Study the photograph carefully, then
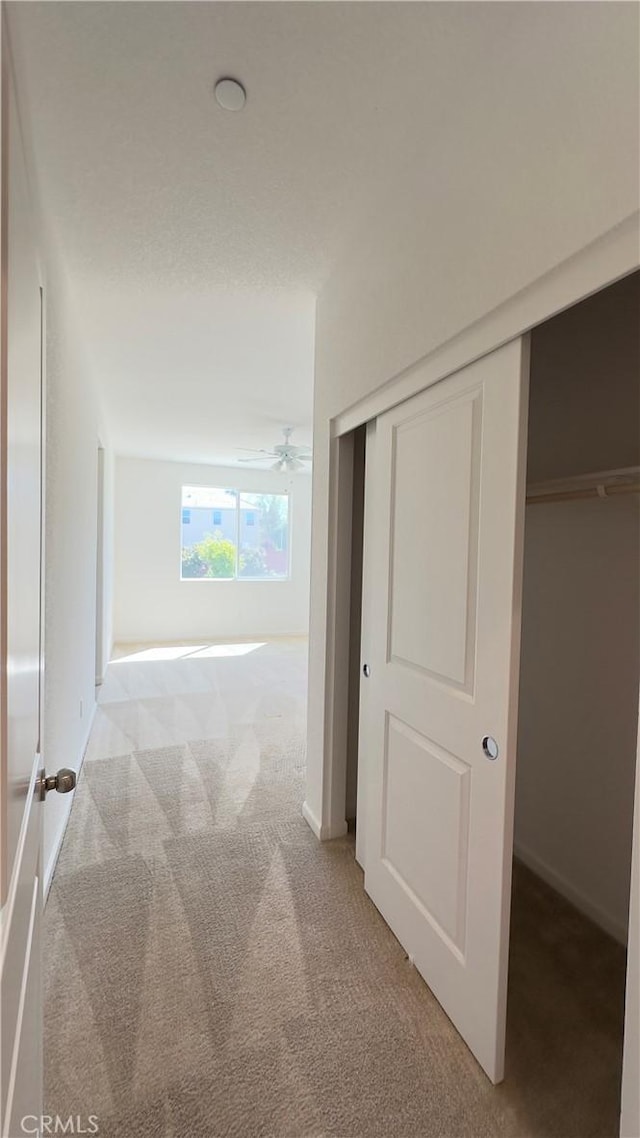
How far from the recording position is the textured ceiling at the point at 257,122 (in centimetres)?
Result: 114

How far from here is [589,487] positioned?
1.54m

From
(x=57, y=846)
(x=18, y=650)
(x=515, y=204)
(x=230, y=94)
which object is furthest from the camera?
(x=57, y=846)

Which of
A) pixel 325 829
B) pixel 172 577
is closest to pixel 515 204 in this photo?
pixel 325 829

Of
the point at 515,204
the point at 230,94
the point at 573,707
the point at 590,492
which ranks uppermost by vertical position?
the point at 230,94

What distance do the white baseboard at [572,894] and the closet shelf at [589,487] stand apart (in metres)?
1.58

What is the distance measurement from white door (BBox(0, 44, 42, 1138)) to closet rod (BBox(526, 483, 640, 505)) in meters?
1.48

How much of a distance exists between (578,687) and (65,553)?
2.50 meters

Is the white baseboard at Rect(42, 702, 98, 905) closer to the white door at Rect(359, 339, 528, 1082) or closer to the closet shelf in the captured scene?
the white door at Rect(359, 339, 528, 1082)

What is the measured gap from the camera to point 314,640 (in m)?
2.52

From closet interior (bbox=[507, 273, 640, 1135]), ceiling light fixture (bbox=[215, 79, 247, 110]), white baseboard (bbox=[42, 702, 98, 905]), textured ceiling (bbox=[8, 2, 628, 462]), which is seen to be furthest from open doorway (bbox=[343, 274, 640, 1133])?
white baseboard (bbox=[42, 702, 98, 905])

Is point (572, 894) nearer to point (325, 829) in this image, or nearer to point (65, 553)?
point (325, 829)

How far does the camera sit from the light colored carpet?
49.1 inches

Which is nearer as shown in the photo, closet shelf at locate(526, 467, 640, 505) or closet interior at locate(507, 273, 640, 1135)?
closet shelf at locate(526, 467, 640, 505)

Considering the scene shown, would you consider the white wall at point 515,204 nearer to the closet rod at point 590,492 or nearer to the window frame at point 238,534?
the closet rod at point 590,492
